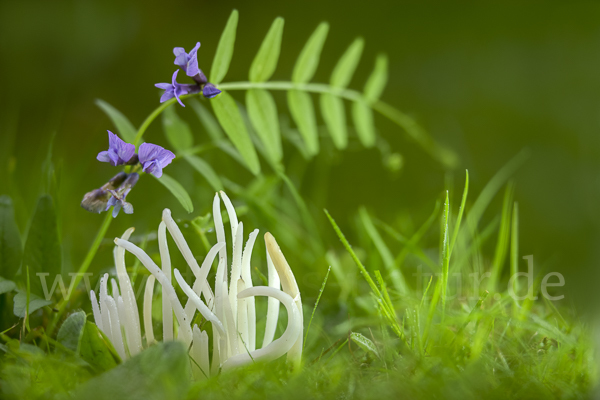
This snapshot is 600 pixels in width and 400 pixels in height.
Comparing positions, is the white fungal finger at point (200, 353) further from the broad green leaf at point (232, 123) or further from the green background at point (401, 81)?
the green background at point (401, 81)

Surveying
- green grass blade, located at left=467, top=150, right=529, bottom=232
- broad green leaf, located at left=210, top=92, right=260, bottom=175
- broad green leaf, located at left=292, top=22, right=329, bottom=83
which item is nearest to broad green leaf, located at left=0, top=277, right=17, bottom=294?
broad green leaf, located at left=210, top=92, right=260, bottom=175

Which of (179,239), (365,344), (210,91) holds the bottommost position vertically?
(365,344)

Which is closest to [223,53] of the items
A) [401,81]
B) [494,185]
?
[494,185]

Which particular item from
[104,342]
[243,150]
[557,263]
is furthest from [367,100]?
[557,263]

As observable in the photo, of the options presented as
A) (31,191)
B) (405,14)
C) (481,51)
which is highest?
(405,14)

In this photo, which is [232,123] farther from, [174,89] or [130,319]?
[130,319]

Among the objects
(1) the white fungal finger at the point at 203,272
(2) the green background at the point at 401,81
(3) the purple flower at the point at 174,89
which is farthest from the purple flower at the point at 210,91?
(2) the green background at the point at 401,81

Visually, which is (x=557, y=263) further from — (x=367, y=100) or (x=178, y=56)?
(x=178, y=56)

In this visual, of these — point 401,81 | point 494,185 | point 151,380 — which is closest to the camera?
point 151,380
